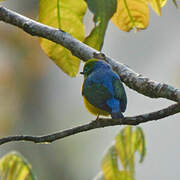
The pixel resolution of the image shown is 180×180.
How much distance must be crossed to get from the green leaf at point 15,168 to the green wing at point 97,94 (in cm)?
61

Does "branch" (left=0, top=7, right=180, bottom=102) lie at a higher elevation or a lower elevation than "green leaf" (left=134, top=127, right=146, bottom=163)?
higher

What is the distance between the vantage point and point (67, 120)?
32.7 feet

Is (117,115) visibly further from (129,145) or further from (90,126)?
(90,126)

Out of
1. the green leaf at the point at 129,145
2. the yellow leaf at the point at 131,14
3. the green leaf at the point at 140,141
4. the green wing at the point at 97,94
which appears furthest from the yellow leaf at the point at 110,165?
the yellow leaf at the point at 131,14

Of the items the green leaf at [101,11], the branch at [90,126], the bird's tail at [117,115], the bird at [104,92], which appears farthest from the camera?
the bird at [104,92]

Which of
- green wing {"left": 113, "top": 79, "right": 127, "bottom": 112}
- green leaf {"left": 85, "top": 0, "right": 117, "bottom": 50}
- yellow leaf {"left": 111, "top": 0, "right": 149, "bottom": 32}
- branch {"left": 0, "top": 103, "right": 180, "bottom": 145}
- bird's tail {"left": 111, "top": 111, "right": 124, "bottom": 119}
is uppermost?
yellow leaf {"left": 111, "top": 0, "right": 149, "bottom": 32}

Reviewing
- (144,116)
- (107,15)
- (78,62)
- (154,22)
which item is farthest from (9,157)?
(154,22)

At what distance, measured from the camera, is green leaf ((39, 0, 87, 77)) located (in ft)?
7.81

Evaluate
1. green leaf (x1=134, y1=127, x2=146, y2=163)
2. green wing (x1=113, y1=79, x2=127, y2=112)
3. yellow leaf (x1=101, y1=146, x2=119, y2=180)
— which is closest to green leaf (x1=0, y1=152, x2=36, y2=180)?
yellow leaf (x1=101, y1=146, x2=119, y2=180)

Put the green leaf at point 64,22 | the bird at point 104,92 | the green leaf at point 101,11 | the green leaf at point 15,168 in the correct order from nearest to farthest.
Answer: the green leaf at point 101,11 → the green leaf at point 64,22 → the green leaf at point 15,168 → the bird at point 104,92

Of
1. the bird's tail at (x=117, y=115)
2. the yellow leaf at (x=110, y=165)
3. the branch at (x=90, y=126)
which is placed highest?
the bird's tail at (x=117, y=115)

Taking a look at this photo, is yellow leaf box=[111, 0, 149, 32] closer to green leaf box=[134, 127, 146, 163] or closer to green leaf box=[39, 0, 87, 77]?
green leaf box=[39, 0, 87, 77]

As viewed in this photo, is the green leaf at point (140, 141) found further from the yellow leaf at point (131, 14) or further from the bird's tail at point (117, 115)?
the yellow leaf at point (131, 14)

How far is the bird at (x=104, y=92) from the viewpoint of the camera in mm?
2971
